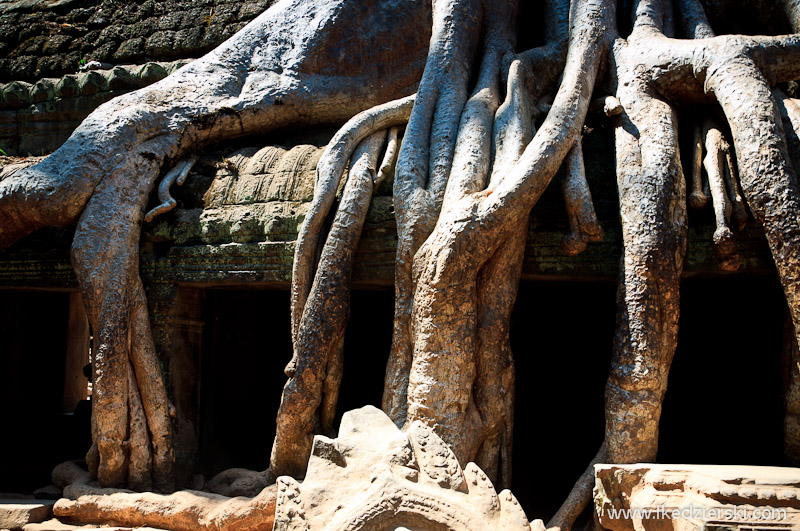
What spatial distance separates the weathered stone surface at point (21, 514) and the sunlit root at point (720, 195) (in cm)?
314

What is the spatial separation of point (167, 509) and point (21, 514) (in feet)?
2.25

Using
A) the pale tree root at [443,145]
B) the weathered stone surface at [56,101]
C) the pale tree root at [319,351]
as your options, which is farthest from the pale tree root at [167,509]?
the weathered stone surface at [56,101]

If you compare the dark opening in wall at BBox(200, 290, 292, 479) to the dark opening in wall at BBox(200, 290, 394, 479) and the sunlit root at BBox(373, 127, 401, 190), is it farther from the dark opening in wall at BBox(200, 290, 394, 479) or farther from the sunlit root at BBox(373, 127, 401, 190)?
the sunlit root at BBox(373, 127, 401, 190)

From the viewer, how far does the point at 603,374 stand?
12.9 ft

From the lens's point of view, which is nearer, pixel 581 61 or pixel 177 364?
pixel 581 61

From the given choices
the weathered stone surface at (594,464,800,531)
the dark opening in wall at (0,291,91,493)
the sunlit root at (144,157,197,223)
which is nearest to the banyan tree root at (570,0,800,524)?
the weathered stone surface at (594,464,800,531)

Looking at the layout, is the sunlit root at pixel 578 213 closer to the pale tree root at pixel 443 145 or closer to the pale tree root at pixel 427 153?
the pale tree root at pixel 443 145

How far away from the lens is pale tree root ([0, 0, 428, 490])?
129 inches

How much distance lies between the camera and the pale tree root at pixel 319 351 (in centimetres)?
294

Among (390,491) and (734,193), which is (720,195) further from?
(390,491)

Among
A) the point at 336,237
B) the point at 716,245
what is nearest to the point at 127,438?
the point at 336,237

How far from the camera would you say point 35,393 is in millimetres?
5332

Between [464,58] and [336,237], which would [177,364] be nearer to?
[336,237]

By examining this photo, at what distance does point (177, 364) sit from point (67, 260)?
835 millimetres
